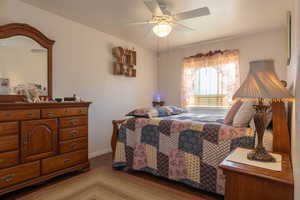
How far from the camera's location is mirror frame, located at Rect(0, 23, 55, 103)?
7.32 feet

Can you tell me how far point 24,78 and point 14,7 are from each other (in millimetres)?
932

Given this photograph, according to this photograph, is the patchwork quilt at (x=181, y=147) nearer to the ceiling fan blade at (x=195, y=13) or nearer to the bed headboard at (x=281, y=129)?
the bed headboard at (x=281, y=129)

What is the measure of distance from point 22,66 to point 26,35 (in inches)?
16.9

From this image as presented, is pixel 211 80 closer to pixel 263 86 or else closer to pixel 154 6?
pixel 154 6

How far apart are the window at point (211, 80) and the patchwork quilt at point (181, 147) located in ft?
5.91

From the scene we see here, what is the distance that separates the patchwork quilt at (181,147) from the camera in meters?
1.94

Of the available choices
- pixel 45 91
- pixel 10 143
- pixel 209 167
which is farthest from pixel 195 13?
pixel 10 143

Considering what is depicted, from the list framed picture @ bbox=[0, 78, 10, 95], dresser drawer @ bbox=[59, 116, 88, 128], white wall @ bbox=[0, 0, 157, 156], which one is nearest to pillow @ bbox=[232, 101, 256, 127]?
dresser drawer @ bbox=[59, 116, 88, 128]

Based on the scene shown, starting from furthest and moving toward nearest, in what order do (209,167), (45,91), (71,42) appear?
(71,42) → (45,91) → (209,167)

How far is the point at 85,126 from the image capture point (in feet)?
8.68

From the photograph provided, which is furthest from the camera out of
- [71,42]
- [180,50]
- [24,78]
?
[180,50]

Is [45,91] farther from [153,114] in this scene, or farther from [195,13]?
[195,13]

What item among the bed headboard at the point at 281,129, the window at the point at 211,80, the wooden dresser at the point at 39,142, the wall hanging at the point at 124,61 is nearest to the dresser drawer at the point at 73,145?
the wooden dresser at the point at 39,142

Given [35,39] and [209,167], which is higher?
[35,39]
